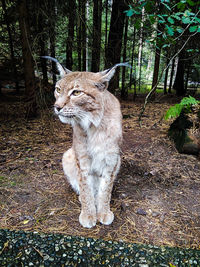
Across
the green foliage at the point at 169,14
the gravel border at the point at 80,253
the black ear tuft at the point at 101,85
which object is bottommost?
the gravel border at the point at 80,253

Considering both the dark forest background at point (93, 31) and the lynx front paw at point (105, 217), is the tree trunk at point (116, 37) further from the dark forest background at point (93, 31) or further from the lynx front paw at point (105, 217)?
the lynx front paw at point (105, 217)

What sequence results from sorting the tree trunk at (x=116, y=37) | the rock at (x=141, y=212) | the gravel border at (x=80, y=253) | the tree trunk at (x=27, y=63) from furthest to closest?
1. the tree trunk at (x=116, y=37)
2. the tree trunk at (x=27, y=63)
3. the rock at (x=141, y=212)
4. the gravel border at (x=80, y=253)

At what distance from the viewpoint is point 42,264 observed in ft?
6.18

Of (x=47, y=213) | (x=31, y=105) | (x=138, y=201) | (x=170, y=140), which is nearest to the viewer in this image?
(x=47, y=213)

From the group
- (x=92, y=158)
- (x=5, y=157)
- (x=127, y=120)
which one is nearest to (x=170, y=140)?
(x=127, y=120)

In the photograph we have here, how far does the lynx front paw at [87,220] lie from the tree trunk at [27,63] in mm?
3850

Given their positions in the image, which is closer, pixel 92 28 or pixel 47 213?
pixel 47 213

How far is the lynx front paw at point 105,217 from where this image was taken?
2455mm

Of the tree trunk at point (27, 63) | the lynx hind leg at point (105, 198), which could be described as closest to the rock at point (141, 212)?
the lynx hind leg at point (105, 198)

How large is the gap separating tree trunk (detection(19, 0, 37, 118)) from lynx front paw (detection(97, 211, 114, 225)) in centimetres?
392

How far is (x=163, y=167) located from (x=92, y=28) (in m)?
3.72

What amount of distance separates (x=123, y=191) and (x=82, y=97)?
1673 millimetres

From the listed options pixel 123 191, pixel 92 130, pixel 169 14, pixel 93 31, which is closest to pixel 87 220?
pixel 123 191

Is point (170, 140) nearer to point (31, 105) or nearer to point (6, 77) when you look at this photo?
point (31, 105)
